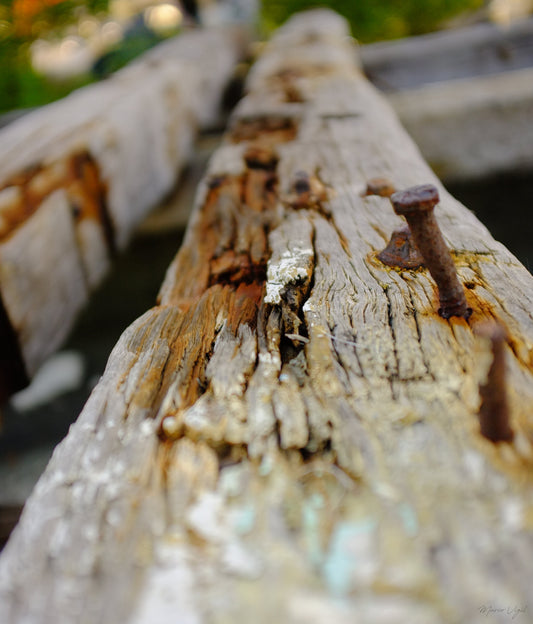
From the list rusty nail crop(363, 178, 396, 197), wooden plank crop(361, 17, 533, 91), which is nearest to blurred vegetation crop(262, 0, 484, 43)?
wooden plank crop(361, 17, 533, 91)

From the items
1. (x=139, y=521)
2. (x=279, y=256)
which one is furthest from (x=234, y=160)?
(x=139, y=521)

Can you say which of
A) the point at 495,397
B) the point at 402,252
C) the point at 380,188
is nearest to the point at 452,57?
the point at 380,188

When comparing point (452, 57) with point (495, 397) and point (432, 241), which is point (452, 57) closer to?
point (432, 241)

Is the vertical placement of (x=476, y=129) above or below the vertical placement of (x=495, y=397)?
below

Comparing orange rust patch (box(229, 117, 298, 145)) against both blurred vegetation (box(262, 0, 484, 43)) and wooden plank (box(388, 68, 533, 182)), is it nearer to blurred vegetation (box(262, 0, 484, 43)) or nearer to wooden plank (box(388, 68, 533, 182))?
wooden plank (box(388, 68, 533, 182))

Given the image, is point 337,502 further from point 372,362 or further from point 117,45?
point 117,45

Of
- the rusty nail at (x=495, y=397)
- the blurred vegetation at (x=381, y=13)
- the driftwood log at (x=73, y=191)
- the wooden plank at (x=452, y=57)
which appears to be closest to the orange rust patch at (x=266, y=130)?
the driftwood log at (x=73, y=191)
